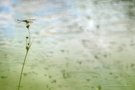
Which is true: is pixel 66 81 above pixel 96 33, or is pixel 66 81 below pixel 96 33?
below

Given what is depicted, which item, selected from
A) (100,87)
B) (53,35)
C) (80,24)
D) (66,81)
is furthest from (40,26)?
(100,87)

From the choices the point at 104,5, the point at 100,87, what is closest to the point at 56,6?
the point at 104,5

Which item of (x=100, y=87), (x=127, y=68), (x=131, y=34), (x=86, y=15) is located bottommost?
(x=100, y=87)

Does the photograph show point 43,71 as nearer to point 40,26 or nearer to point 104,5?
point 40,26

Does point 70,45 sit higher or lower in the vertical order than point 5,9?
lower

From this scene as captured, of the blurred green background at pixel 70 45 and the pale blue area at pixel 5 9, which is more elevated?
→ the pale blue area at pixel 5 9

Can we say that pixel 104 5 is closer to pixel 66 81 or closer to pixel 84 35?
pixel 84 35

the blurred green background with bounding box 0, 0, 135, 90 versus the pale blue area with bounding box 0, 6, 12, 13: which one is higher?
the pale blue area with bounding box 0, 6, 12, 13
